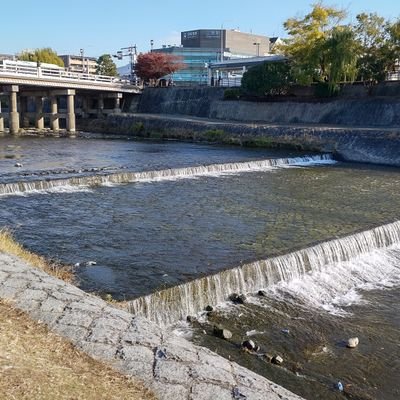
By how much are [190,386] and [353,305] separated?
4981 mm

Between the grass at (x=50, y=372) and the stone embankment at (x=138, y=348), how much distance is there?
14cm

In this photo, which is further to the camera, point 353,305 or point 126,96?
point 126,96

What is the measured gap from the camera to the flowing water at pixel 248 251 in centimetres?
673

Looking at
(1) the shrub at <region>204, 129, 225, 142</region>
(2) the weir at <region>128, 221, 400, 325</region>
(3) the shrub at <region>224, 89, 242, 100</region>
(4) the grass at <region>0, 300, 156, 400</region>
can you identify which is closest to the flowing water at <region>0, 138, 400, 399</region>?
(2) the weir at <region>128, 221, 400, 325</region>

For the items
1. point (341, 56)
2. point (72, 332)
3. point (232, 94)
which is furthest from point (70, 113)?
point (72, 332)

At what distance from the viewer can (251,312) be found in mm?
7621

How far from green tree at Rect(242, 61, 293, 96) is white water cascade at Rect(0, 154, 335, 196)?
13459mm

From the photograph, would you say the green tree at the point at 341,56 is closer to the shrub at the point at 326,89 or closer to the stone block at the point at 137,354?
the shrub at the point at 326,89

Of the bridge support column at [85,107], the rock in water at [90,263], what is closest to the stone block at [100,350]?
the rock in water at [90,263]

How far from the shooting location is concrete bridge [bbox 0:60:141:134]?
3425 cm

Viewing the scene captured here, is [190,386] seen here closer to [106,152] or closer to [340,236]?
[340,236]

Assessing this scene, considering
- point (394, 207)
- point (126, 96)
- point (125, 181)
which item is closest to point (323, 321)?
point (394, 207)

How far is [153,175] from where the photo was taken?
1784 centimetres

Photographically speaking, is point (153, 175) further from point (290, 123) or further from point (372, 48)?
point (372, 48)
